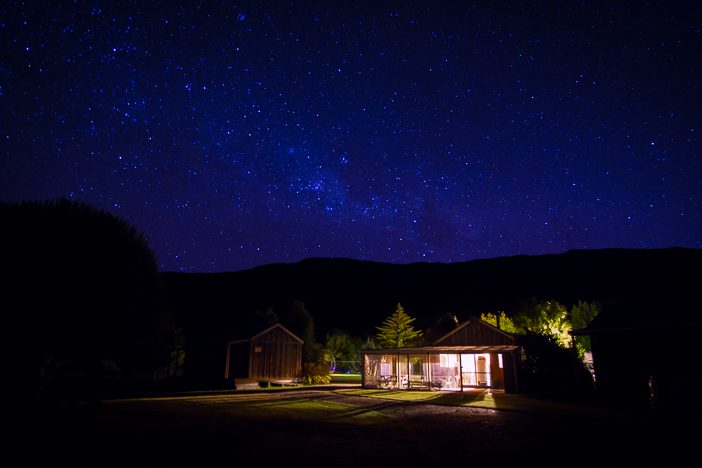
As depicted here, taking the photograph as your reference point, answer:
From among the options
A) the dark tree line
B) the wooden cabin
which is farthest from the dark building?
the dark tree line

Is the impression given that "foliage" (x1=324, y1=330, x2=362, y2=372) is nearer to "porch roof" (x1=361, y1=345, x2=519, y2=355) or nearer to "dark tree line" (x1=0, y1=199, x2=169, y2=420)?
"porch roof" (x1=361, y1=345, x2=519, y2=355)

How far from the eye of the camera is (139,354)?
78.3 ft

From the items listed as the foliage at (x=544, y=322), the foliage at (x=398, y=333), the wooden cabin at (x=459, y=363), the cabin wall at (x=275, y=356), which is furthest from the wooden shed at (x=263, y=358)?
the foliage at (x=398, y=333)

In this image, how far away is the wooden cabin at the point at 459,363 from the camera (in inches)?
987

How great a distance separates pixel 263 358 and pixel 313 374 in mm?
4443

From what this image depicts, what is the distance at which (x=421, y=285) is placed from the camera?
131375mm

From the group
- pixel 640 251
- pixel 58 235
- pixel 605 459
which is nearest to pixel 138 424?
pixel 58 235

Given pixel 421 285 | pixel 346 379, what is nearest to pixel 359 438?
pixel 346 379

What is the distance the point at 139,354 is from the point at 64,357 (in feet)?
14.6

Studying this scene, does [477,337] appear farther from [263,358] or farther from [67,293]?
[67,293]

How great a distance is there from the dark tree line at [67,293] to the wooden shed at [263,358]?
36.1 feet

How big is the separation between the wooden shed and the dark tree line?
433 inches

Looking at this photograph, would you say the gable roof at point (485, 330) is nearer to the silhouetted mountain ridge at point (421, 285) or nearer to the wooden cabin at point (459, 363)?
the wooden cabin at point (459, 363)

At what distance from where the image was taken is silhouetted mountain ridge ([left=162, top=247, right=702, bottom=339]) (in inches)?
4085
